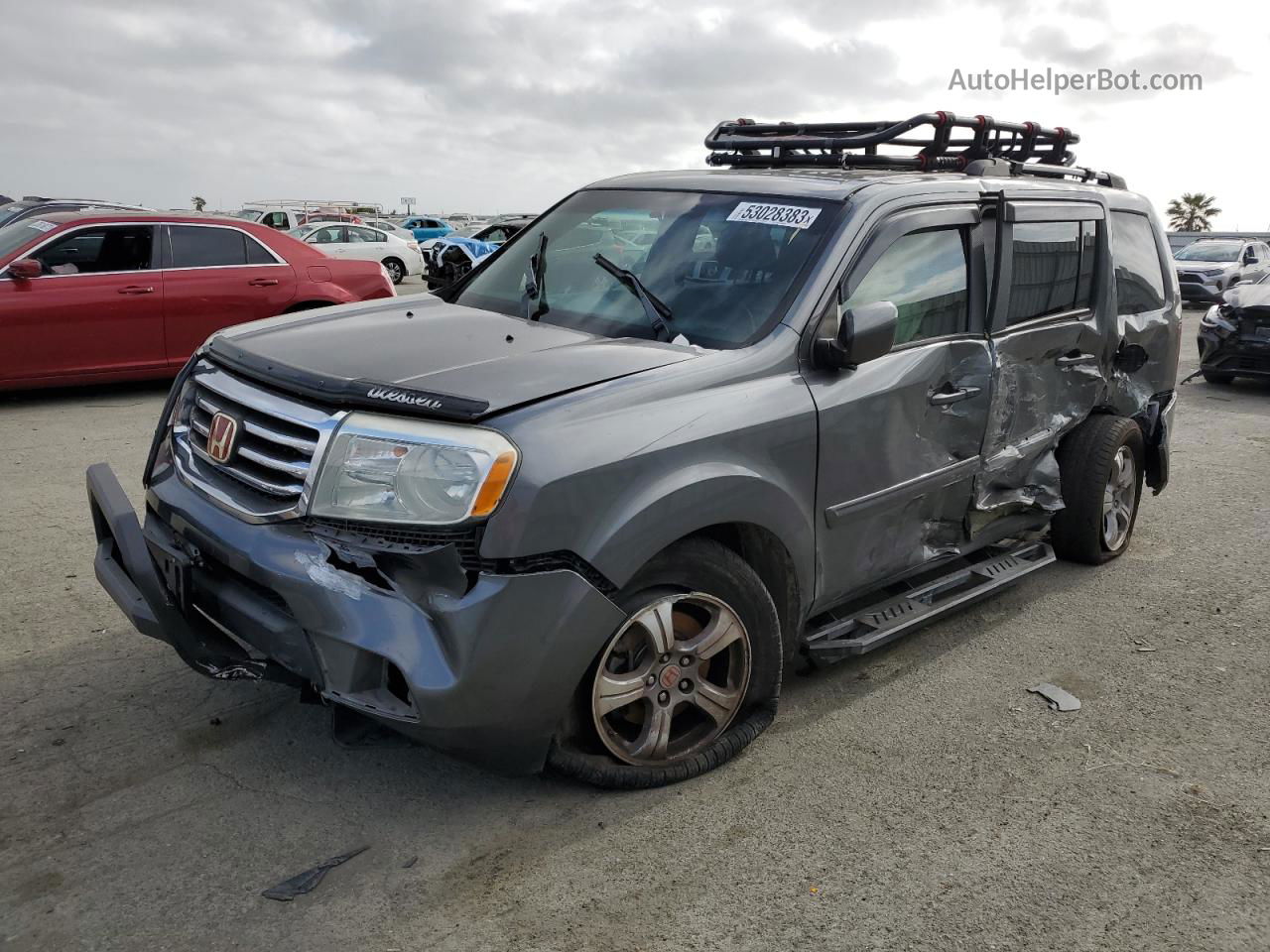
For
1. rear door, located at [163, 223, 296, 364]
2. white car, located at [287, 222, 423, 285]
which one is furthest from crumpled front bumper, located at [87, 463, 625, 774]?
white car, located at [287, 222, 423, 285]

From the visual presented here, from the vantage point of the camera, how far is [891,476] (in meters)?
3.79

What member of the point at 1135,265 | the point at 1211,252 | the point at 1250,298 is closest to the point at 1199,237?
the point at 1211,252

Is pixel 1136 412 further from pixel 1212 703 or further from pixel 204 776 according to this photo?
pixel 204 776

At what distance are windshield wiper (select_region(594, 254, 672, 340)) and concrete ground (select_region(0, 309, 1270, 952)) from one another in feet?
4.60

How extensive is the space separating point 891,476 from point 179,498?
2.33 metres

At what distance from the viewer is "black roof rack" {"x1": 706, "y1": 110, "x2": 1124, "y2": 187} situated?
4.67 meters

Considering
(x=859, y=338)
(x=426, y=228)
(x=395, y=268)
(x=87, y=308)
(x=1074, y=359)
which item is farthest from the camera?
(x=426, y=228)

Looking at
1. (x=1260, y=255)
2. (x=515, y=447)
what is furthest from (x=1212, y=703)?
(x=1260, y=255)

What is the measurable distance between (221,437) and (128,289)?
653 centimetres

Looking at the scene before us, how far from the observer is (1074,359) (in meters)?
4.82

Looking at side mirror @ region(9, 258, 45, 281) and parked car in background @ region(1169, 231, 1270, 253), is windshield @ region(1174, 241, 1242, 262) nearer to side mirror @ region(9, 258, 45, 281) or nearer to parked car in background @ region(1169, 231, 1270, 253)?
parked car in background @ region(1169, 231, 1270, 253)

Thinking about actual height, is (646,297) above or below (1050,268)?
below

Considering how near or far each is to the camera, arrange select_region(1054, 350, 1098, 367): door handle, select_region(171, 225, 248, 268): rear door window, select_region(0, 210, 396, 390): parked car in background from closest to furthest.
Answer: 1. select_region(1054, 350, 1098, 367): door handle
2. select_region(0, 210, 396, 390): parked car in background
3. select_region(171, 225, 248, 268): rear door window

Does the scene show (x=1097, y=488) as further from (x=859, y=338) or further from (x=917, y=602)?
(x=859, y=338)
